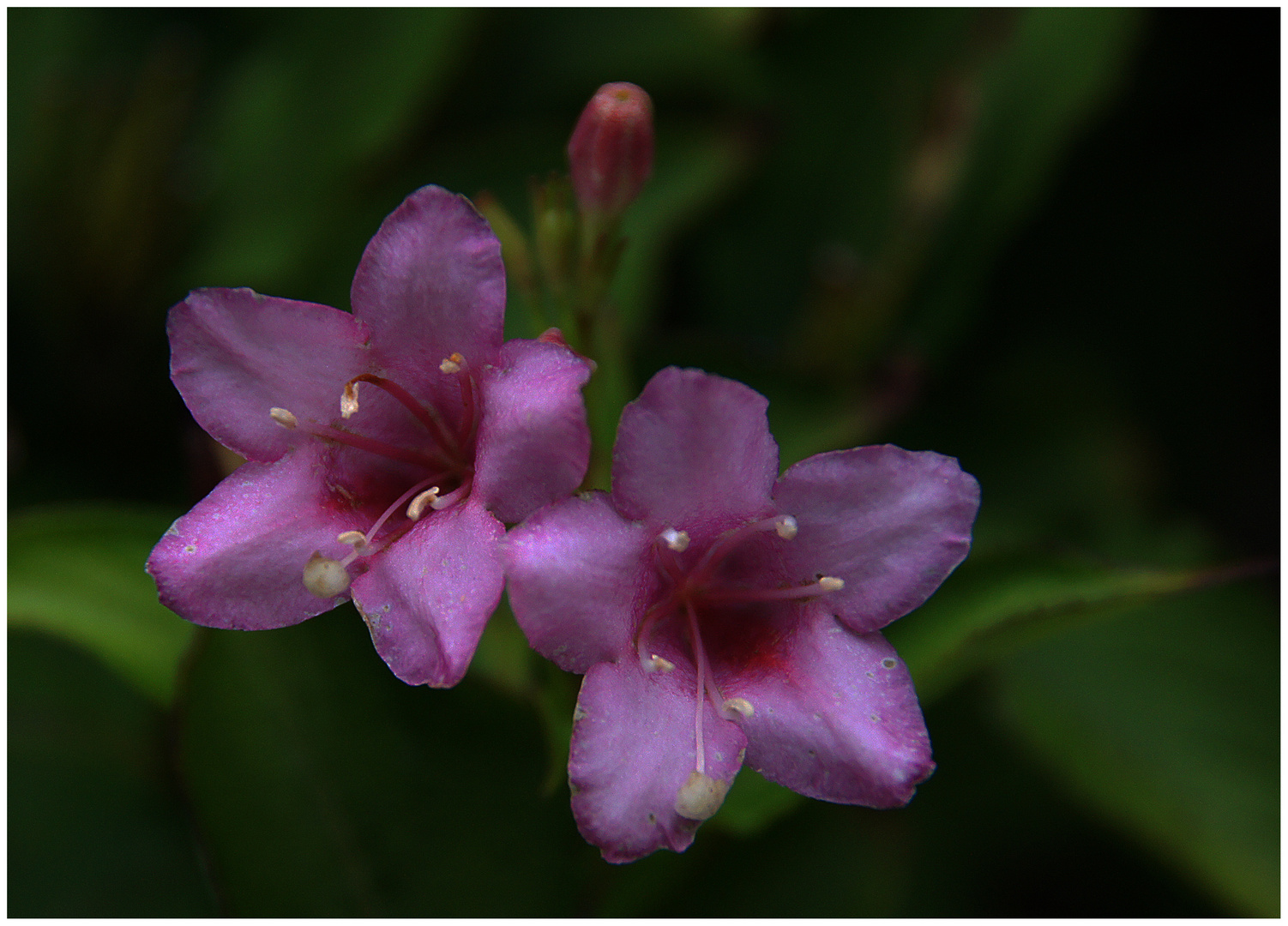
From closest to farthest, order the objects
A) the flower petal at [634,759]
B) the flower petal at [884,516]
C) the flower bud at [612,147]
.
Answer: the flower petal at [634,759], the flower petal at [884,516], the flower bud at [612,147]

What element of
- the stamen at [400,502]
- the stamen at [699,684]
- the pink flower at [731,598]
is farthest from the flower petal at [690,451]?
the stamen at [400,502]

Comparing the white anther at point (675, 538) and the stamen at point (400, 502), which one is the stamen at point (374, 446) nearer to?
the stamen at point (400, 502)

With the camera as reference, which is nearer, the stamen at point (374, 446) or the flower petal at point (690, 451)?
the flower petal at point (690, 451)

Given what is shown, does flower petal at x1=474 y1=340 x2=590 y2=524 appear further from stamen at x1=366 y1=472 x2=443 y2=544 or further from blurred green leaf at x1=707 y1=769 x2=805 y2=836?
blurred green leaf at x1=707 y1=769 x2=805 y2=836

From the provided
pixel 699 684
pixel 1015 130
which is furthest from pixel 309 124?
pixel 699 684

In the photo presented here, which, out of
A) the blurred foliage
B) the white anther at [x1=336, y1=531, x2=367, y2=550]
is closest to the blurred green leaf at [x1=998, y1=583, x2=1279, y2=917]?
the blurred foliage

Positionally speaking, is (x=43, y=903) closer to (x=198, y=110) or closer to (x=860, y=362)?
(x=198, y=110)
